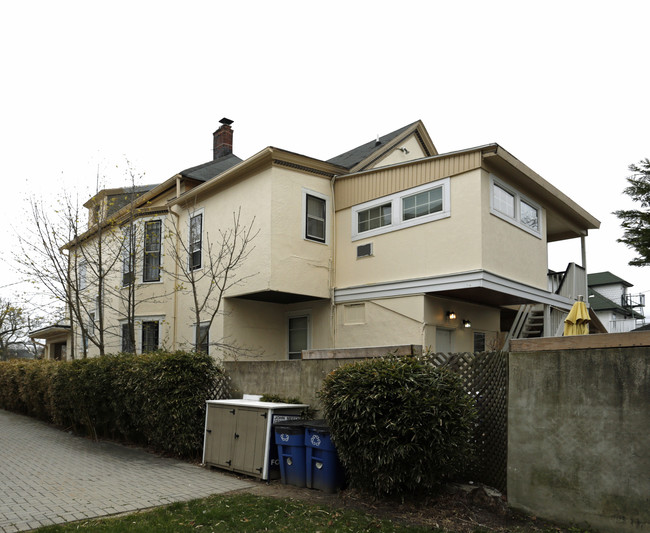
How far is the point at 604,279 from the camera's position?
45.9 m

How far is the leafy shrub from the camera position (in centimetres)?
588

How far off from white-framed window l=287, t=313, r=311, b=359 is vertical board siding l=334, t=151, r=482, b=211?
3252mm

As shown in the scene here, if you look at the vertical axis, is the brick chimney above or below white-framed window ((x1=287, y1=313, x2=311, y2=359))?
above

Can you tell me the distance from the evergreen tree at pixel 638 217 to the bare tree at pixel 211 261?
18.8m

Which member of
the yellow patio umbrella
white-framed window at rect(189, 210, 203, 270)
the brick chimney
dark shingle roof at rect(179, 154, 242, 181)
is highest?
the brick chimney

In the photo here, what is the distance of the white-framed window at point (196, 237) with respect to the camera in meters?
15.7

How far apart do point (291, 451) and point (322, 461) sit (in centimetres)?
56

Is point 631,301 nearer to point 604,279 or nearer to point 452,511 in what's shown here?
point 604,279

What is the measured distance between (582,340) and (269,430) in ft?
14.3

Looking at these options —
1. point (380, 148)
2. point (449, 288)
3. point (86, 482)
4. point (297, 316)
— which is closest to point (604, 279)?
point (380, 148)

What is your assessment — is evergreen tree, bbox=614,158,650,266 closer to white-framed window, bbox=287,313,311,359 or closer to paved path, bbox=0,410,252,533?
white-framed window, bbox=287,313,311,359

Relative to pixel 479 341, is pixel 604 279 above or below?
above

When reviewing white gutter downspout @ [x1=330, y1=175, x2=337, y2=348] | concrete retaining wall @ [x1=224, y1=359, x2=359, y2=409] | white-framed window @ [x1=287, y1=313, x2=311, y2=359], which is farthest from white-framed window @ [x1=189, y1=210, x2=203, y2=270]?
concrete retaining wall @ [x1=224, y1=359, x2=359, y2=409]

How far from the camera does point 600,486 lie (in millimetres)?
A: 5207
